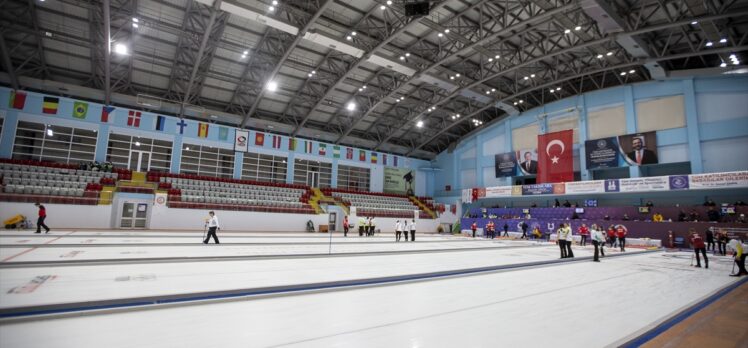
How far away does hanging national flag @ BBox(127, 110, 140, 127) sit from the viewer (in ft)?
86.4

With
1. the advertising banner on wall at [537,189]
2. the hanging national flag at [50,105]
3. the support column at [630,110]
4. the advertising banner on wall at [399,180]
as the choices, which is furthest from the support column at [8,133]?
the support column at [630,110]

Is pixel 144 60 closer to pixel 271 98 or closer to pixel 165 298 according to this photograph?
pixel 271 98

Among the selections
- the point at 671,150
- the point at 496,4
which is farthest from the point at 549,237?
the point at 496,4

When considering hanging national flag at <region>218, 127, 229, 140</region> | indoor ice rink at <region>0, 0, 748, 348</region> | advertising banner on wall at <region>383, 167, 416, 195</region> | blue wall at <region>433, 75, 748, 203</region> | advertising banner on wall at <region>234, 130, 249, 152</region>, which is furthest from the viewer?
advertising banner on wall at <region>383, 167, 416, 195</region>

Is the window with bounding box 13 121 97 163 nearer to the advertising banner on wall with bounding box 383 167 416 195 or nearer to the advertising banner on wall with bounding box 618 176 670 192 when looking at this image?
the advertising banner on wall with bounding box 383 167 416 195

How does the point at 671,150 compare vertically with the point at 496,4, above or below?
below

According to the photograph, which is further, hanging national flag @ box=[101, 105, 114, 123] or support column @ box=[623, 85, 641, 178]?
support column @ box=[623, 85, 641, 178]

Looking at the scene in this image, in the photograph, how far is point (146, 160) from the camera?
27.3 m

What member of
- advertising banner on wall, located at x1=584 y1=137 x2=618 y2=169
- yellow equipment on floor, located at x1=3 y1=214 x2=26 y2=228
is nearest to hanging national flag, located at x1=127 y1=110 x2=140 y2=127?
yellow equipment on floor, located at x1=3 y1=214 x2=26 y2=228

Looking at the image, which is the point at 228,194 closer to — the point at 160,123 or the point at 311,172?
the point at 160,123

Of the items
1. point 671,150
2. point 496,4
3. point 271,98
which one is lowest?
point 671,150

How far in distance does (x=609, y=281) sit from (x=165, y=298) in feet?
29.2

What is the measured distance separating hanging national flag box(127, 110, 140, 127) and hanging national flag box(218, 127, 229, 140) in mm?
5813

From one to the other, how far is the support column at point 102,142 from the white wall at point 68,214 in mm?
6168
